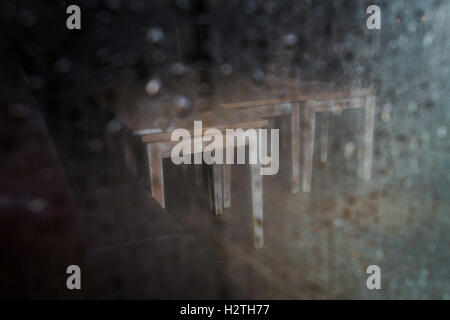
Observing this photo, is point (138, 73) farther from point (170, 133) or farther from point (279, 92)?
point (279, 92)

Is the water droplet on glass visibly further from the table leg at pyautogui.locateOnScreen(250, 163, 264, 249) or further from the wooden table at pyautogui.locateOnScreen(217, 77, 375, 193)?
the table leg at pyautogui.locateOnScreen(250, 163, 264, 249)

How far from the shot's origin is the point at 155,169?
824 mm

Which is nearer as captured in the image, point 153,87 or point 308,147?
point 153,87

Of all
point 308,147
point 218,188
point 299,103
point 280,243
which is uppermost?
point 299,103

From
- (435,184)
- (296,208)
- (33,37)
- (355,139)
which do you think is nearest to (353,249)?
(296,208)

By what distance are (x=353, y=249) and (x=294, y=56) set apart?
63 cm

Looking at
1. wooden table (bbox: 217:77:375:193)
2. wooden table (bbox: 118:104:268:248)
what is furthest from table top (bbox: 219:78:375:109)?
wooden table (bbox: 118:104:268:248)

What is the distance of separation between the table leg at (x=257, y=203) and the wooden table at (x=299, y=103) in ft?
0.68

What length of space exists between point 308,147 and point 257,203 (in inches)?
19.1

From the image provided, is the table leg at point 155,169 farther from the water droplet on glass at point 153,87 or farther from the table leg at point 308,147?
the table leg at point 308,147

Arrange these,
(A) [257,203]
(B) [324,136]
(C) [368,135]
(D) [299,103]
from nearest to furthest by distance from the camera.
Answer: (A) [257,203] < (C) [368,135] < (D) [299,103] < (B) [324,136]

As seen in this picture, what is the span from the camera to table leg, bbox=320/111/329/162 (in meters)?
1.35

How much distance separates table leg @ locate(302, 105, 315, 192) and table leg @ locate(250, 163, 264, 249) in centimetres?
37

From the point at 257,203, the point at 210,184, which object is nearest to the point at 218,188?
the point at 210,184
